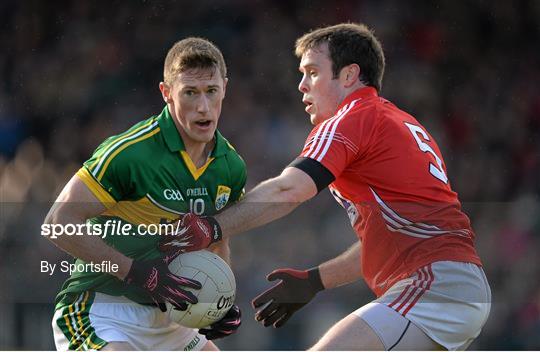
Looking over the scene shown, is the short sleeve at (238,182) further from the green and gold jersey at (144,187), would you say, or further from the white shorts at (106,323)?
the white shorts at (106,323)

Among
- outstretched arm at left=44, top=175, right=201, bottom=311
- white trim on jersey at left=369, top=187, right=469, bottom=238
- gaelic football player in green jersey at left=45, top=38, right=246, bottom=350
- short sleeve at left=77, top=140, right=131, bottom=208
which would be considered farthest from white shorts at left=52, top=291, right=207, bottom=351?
white trim on jersey at left=369, top=187, right=469, bottom=238

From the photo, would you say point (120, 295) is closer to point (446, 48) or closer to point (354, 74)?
point (354, 74)

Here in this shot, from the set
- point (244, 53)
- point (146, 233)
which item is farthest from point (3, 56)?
point (146, 233)

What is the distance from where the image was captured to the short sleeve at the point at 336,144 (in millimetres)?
4188

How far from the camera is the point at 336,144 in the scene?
4.21 m

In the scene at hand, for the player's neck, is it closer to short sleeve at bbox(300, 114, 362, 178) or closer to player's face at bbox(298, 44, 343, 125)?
player's face at bbox(298, 44, 343, 125)

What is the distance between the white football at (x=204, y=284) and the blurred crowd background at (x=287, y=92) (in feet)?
11.4

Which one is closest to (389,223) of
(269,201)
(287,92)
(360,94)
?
(269,201)

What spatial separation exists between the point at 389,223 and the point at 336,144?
0.41 m

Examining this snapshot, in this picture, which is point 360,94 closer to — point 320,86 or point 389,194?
point 320,86

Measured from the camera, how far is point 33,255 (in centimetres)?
715

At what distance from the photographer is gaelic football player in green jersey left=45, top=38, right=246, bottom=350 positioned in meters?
4.43

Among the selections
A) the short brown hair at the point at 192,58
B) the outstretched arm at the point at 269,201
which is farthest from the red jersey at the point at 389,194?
the short brown hair at the point at 192,58

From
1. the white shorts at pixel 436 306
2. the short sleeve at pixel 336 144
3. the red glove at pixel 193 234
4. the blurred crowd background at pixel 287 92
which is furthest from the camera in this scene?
the blurred crowd background at pixel 287 92
